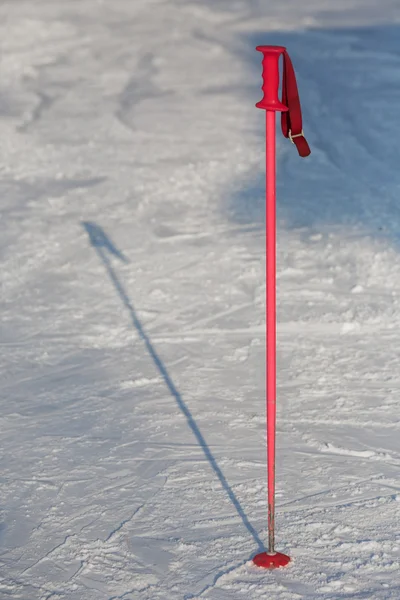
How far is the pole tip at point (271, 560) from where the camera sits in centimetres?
282

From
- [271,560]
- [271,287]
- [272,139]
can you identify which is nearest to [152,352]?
[271,560]

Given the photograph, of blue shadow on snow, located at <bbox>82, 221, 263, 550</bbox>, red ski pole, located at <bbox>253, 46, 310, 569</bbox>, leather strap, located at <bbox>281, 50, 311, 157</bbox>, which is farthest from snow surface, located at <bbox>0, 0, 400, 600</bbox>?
leather strap, located at <bbox>281, 50, 311, 157</bbox>

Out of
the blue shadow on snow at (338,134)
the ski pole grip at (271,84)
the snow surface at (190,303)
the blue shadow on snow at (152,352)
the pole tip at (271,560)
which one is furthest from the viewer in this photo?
the blue shadow on snow at (338,134)

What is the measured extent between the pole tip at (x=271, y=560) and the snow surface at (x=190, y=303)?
1.4 inches

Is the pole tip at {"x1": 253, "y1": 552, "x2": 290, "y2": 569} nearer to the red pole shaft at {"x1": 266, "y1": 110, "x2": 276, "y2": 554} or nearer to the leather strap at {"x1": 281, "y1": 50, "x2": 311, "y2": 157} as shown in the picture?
the red pole shaft at {"x1": 266, "y1": 110, "x2": 276, "y2": 554}

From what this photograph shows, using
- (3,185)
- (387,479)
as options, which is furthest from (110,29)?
(387,479)

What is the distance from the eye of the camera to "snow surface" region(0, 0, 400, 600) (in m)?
2.98

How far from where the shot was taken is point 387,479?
3303 millimetres

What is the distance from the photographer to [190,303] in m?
4.95

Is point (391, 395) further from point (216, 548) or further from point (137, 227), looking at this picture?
point (137, 227)

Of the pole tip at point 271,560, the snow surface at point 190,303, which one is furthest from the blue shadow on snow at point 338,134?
the pole tip at point 271,560

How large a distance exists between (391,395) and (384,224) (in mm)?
1890

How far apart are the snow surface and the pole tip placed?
36mm

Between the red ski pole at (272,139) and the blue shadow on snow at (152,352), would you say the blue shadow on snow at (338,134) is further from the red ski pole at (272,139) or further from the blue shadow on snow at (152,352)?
the red ski pole at (272,139)
